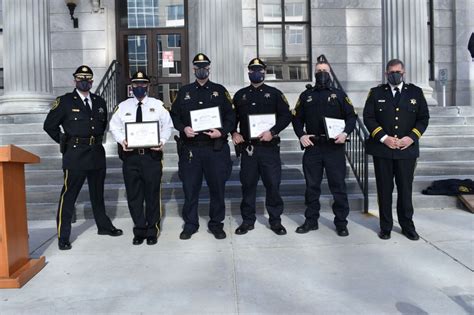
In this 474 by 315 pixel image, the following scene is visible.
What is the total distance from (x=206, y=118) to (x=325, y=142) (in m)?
1.43

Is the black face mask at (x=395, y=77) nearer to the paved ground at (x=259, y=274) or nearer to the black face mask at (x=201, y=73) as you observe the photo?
the paved ground at (x=259, y=274)

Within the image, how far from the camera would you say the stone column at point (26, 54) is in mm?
9422

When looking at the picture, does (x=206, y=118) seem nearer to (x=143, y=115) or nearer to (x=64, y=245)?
(x=143, y=115)

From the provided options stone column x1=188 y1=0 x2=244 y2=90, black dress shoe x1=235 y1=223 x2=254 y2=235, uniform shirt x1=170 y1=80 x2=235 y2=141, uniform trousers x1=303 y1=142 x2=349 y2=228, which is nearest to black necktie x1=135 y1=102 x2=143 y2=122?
uniform shirt x1=170 y1=80 x2=235 y2=141

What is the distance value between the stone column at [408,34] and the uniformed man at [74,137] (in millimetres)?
7266

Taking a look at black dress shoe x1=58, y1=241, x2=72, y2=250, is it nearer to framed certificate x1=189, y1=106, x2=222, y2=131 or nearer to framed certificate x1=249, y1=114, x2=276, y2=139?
framed certificate x1=189, y1=106, x2=222, y2=131

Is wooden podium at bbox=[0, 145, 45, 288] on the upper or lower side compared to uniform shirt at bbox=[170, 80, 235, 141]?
lower

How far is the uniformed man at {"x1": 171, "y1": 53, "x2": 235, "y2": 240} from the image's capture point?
17.5ft

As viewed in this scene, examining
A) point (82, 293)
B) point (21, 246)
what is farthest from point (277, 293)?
point (21, 246)

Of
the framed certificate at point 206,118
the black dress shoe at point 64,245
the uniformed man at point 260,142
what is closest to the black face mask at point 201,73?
the framed certificate at point 206,118

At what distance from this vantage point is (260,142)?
5.42m

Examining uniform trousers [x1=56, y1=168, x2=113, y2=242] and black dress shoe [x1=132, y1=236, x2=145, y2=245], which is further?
black dress shoe [x1=132, y1=236, x2=145, y2=245]

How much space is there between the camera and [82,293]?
3.77m

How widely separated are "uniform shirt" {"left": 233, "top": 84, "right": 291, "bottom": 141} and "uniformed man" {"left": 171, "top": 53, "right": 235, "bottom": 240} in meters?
0.19
